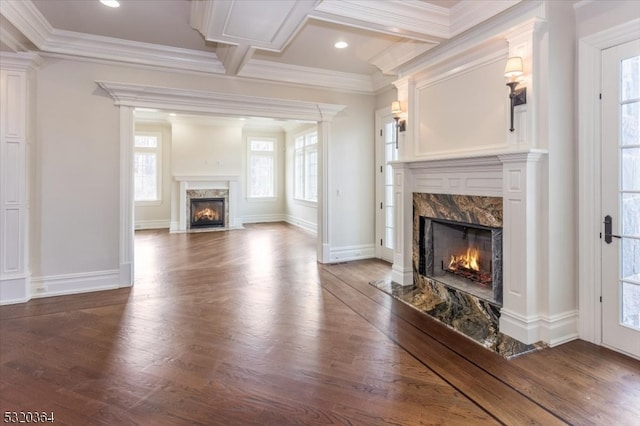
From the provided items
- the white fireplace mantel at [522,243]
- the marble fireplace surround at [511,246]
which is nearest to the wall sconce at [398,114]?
the marble fireplace surround at [511,246]

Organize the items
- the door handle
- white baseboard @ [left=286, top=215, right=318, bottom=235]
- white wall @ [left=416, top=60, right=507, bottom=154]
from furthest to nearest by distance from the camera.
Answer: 1. white baseboard @ [left=286, top=215, right=318, bottom=235]
2. white wall @ [left=416, top=60, right=507, bottom=154]
3. the door handle

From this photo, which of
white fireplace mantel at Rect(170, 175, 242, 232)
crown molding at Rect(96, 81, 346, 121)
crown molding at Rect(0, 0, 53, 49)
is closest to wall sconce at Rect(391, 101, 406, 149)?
crown molding at Rect(96, 81, 346, 121)

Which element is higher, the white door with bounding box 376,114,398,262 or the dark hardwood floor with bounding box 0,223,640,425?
the white door with bounding box 376,114,398,262

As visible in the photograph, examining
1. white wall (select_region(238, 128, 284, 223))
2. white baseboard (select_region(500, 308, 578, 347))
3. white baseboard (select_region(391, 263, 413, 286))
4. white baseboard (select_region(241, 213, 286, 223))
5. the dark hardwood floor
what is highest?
white wall (select_region(238, 128, 284, 223))

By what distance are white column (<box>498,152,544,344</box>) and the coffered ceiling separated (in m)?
1.36

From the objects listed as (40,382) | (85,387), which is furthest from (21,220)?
(85,387)

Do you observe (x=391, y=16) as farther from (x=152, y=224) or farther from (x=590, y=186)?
(x=152, y=224)

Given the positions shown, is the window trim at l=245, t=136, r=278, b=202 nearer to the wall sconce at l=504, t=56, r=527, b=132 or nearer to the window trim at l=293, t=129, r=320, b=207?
the window trim at l=293, t=129, r=320, b=207

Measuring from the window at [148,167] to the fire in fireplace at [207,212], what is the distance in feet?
3.90

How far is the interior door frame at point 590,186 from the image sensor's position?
111 inches

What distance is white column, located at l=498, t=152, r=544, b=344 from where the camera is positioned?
286 centimetres

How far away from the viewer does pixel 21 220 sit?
3.94 metres

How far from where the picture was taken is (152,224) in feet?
32.6

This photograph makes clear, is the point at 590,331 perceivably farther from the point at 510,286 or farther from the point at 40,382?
the point at 40,382
